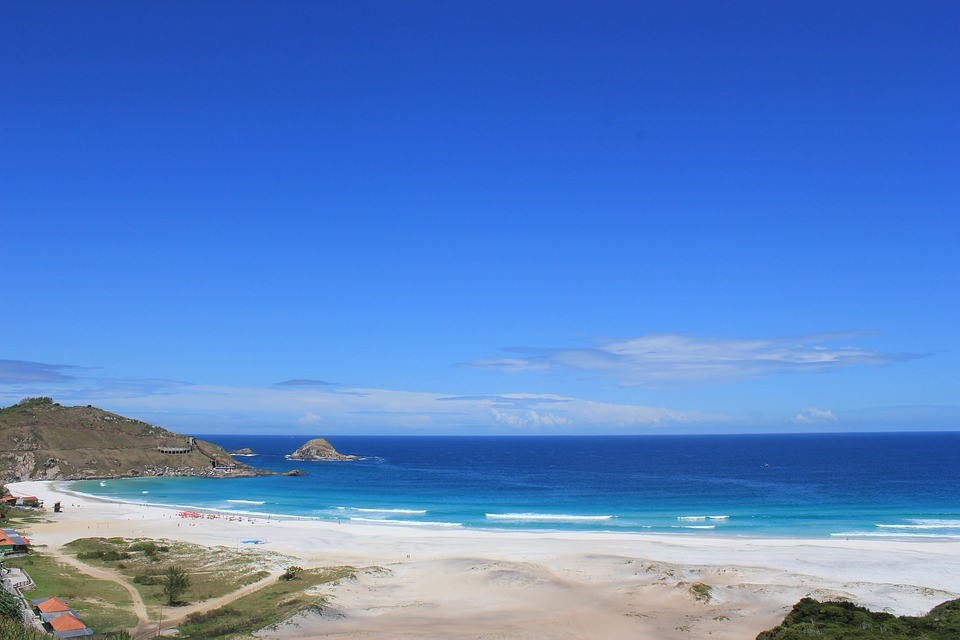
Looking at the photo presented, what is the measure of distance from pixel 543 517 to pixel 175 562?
38.7 metres

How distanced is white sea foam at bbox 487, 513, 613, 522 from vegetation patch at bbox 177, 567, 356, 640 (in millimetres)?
33014

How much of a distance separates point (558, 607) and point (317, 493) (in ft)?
218

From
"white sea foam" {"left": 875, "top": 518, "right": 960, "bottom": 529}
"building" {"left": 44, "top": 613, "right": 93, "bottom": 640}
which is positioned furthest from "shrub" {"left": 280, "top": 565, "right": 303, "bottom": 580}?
"white sea foam" {"left": 875, "top": 518, "right": 960, "bottom": 529}

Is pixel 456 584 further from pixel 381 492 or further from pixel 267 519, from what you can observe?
pixel 381 492

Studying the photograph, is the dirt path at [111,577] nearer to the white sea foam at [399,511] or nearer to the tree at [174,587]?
the tree at [174,587]

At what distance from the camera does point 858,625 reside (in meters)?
26.7

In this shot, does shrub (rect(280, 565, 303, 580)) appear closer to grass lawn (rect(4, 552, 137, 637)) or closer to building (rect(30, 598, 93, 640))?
grass lawn (rect(4, 552, 137, 637))

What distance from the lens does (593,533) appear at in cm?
6100


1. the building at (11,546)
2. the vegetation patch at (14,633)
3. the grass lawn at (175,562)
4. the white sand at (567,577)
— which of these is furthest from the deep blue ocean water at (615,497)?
the vegetation patch at (14,633)

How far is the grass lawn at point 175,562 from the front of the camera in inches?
1508

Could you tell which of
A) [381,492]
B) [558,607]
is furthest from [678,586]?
[381,492]

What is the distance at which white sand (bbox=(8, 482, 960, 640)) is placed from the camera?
32312mm

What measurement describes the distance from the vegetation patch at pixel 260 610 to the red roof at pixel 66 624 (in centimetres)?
407

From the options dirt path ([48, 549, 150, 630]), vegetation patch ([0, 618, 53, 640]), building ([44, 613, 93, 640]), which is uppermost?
vegetation patch ([0, 618, 53, 640])
